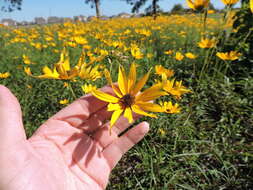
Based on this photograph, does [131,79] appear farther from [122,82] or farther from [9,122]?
[9,122]

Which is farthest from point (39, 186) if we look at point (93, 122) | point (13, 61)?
point (13, 61)

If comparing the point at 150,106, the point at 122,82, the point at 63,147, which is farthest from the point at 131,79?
the point at 63,147

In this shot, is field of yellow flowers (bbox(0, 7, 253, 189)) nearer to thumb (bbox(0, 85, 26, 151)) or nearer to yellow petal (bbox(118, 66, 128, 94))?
yellow petal (bbox(118, 66, 128, 94))

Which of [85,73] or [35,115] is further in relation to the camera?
[35,115]

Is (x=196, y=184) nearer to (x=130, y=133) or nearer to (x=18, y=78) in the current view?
(x=130, y=133)

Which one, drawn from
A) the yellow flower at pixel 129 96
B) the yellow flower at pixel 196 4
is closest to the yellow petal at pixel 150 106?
the yellow flower at pixel 129 96
